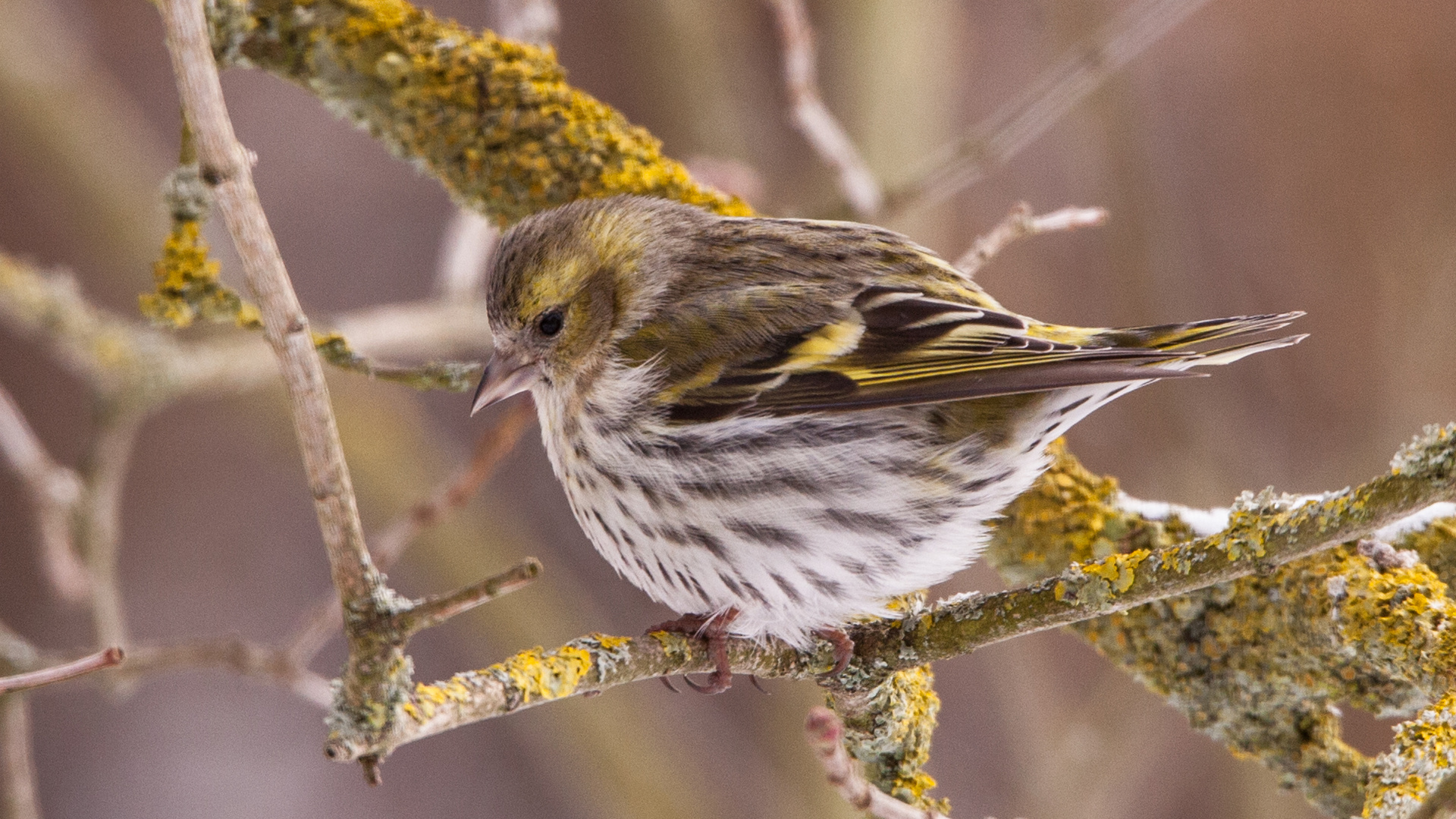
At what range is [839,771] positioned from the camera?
1421 millimetres

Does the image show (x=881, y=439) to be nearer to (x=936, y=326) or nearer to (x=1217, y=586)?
(x=936, y=326)

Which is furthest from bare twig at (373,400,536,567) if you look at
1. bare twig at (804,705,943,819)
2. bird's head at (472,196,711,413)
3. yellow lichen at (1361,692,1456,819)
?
yellow lichen at (1361,692,1456,819)

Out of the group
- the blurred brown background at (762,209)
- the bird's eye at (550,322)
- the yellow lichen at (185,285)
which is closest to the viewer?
the yellow lichen at (185,285)

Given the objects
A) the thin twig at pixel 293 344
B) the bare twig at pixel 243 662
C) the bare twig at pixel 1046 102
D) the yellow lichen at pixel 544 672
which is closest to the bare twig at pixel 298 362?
the thin twig at pixel 293 344

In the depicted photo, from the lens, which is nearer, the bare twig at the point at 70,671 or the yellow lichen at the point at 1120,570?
the bare twig at the point at 70,671

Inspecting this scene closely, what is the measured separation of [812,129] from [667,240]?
1.89 ft

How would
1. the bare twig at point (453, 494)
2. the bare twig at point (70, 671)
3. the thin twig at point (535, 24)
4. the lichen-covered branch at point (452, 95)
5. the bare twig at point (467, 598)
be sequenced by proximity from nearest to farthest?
the bare twig at point (467, 598) → the bare twig at point (70, 671) → the lichen-covered branch at point (452, 95) → the thin twig at point (535, 24) → the bare twig at point (453, 494)

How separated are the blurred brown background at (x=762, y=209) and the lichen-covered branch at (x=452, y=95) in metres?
2.15

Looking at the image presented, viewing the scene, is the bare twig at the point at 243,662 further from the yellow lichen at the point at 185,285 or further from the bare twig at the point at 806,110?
the bare twig at the point at 806,110

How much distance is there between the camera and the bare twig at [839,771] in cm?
140

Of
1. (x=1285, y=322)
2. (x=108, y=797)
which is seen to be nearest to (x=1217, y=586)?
(x=1285, y=322)

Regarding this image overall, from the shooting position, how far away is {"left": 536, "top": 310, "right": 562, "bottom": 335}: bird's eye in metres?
2.65

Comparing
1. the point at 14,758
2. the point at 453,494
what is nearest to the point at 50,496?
the point at 14,758

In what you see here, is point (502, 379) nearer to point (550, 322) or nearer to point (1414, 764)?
point (550, 322)
